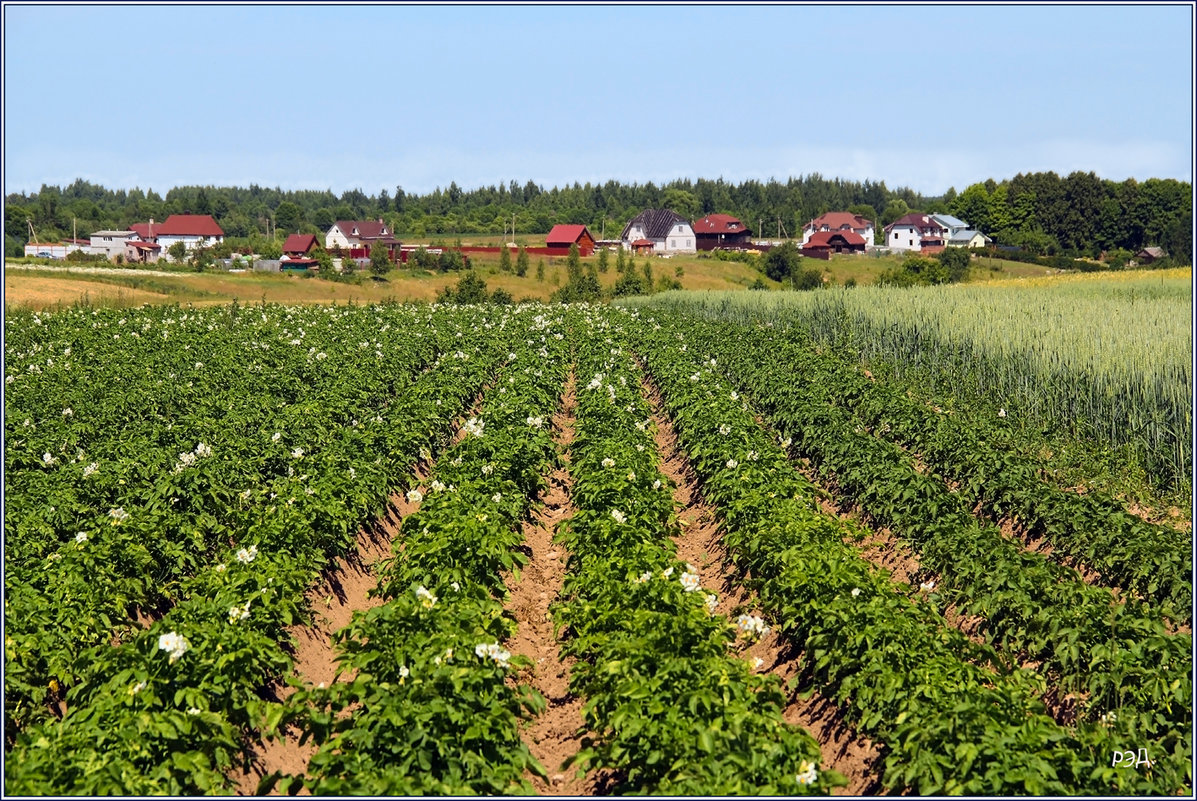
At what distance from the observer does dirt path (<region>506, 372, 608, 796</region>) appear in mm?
7747

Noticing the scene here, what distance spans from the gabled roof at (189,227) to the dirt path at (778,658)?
120503 mm

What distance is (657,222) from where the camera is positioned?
393 ft

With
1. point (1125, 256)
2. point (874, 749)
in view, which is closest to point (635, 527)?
point (874, 749)

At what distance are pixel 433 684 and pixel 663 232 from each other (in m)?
114

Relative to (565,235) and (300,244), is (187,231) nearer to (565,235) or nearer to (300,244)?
(300,244)

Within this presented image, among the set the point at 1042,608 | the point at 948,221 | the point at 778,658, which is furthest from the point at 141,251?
the point at 1042,608

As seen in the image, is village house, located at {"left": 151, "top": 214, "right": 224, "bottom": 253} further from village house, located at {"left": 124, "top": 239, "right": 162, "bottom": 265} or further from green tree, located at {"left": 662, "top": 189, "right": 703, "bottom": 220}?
green tree, located at {"left": 662, "top": 189, "right": 703, "bottom": 220}

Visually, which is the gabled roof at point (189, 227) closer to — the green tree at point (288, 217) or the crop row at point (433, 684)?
the green tree at point (288, 217)

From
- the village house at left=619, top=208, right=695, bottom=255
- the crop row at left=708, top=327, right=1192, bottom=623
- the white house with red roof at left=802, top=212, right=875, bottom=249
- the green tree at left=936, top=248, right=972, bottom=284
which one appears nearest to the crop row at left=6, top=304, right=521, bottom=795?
the crop row at left=708, top=327, right=1192, bottom=623

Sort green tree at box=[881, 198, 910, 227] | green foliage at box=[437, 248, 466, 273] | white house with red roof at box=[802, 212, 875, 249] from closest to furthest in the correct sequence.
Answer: green foliage at box=[437, 248, 466, 273] < white house with red roof at box=[802, 212, 875, 249] < green tree at box=[881, 198, 910, 227]

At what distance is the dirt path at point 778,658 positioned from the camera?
7.62 m

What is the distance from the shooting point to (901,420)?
1575cm

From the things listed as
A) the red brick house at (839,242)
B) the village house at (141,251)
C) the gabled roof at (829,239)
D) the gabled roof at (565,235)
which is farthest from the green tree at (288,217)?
the red brick house at (839,242)

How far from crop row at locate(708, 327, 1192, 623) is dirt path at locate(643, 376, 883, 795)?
2.85 meters
